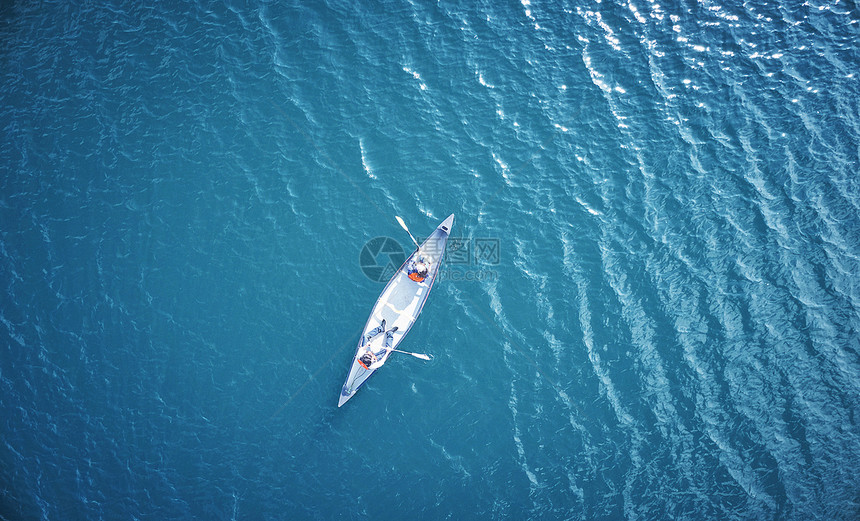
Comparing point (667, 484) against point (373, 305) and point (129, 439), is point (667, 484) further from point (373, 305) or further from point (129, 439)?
point (129, 439)

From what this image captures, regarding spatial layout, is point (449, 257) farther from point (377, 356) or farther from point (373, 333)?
point (377, 356)

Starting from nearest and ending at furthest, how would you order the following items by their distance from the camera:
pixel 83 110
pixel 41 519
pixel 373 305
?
pixel 41 519 < pixel 373 305 < pixel 83 110

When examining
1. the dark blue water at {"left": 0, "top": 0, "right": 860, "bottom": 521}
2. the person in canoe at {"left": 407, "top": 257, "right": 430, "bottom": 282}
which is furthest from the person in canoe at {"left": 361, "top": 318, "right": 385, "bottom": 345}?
the person in canoe at {"left": 407, "top": 257, "right": 430, "bottom": 282}

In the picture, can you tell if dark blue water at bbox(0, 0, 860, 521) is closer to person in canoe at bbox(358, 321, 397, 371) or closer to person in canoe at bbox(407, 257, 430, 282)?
person in canoe at bbox(358, 321, 397, 371)

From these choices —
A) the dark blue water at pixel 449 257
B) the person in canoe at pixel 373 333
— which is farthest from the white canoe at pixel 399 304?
the dark blue water at pixel 449 257

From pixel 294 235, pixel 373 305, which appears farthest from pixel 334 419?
pixel 294 235

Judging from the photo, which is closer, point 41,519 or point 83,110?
point 41,519

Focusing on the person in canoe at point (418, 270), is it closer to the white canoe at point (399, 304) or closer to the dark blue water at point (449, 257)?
the white canoe at point (399, 304)
